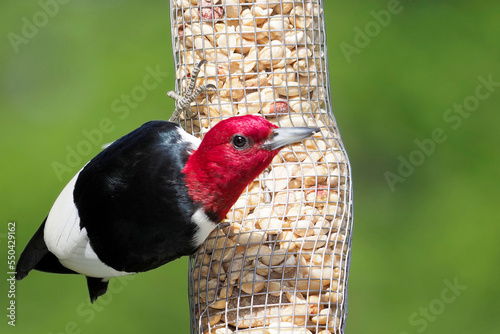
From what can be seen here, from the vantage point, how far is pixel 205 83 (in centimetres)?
310

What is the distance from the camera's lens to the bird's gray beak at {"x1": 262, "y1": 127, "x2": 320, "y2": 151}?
260cm

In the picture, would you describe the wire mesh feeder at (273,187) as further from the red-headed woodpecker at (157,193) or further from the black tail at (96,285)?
the black tail at (96,285)

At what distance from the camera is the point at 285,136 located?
2.63m

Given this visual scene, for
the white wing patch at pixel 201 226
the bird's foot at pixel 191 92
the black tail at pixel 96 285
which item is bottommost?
the black tail at pixel 96 285

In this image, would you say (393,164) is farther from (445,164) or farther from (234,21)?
(234,21)

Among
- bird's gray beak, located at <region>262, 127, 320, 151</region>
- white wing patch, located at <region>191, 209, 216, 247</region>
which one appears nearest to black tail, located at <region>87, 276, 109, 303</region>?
white wing patch, located at <region>191, 209, 216, 247</region>

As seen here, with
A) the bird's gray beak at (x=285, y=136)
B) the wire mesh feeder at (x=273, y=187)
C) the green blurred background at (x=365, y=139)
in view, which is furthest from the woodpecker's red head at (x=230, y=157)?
the green blurred background at (x=365, y=139)

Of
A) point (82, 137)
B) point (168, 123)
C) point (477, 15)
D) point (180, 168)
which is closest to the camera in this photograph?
point (180, 168)

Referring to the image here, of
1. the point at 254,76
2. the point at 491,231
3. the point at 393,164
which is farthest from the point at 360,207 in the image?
the point at 254,76

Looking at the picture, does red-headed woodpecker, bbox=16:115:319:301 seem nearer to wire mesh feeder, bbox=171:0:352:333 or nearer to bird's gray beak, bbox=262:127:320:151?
bird's gray beak, bbox=262:127:320:151

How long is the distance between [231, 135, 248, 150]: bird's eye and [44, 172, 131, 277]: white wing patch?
2.04 ft

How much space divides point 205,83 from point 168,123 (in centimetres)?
21

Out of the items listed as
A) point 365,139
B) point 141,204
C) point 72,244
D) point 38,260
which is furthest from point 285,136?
point 365,139

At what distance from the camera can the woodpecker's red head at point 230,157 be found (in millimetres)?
2650
